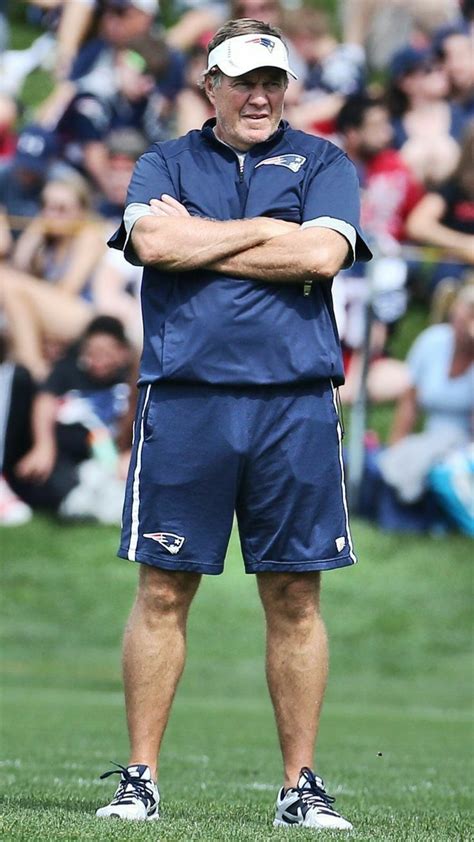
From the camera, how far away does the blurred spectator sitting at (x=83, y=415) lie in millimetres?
13953

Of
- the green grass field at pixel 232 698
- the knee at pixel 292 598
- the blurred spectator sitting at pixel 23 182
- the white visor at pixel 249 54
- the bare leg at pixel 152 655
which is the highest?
the blurred spectator sitting at pixel 23 182

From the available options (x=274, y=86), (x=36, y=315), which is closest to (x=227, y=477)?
(x=274, y=86)

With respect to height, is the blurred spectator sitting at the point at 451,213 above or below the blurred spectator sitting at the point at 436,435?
above

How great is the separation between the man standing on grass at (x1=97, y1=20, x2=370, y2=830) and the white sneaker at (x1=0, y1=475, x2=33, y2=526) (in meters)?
8.64

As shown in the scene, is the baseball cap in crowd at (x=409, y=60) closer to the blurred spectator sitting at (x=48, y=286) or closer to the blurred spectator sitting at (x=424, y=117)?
the blurred spectator sitting at (x=424, y=117)

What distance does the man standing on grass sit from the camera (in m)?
5.56

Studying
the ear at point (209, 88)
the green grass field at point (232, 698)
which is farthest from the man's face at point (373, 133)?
the ear at point (209, 88)

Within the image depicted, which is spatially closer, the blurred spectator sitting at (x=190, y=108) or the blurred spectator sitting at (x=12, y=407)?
the blurred spectator sitting at (x=12, y=407)

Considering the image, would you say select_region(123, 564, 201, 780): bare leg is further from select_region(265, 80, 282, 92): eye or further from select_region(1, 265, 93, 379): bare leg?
select_region(1, 265, 93, 379): bare leg

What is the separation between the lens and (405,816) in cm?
584

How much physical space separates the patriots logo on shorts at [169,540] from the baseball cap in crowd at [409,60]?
40.3 ft

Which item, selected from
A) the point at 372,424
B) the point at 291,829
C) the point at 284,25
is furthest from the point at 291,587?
the point at 284,25

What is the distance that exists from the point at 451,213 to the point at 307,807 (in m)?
10.6

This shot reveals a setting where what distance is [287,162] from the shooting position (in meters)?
5.75
